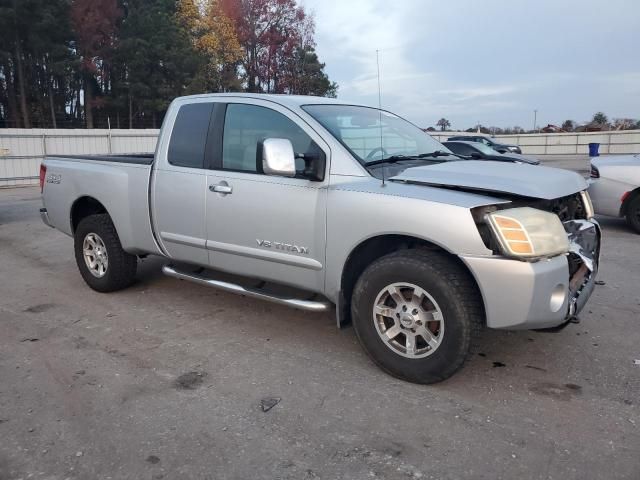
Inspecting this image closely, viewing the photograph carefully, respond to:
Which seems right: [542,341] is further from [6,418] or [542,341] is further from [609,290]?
[6,418]

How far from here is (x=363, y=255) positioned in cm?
359

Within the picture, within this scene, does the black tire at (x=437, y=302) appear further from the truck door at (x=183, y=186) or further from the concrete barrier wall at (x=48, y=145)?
the concrete barrier wall at (x=48, y=145)

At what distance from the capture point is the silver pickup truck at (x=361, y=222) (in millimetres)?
2992

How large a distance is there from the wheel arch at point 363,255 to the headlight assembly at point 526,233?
1.45 ft

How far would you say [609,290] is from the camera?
17.3ft

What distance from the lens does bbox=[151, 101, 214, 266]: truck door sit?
169 inches

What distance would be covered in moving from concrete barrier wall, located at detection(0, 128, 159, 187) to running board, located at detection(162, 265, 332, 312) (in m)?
16.2

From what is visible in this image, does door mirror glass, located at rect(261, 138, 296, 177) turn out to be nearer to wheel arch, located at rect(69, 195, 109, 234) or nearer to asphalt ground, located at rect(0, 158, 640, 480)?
asphalt ground, located at rect(0, 158, 640, 480)

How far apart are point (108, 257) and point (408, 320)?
315 cm

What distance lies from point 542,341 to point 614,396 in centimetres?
83

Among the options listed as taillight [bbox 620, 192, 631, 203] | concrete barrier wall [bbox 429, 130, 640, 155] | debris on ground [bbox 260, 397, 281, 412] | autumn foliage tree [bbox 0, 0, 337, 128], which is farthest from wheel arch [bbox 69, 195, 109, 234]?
concrete barrier wall [bbox 429, 130, 640, 155]

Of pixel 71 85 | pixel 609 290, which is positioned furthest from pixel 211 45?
pixel 609 290

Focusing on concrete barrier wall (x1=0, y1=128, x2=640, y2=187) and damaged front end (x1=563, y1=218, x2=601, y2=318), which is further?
concrete barrier wall (x1=0, y1=128, x2=640, y2=187)

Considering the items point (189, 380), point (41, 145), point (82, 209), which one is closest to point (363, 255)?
point (189, 380)
